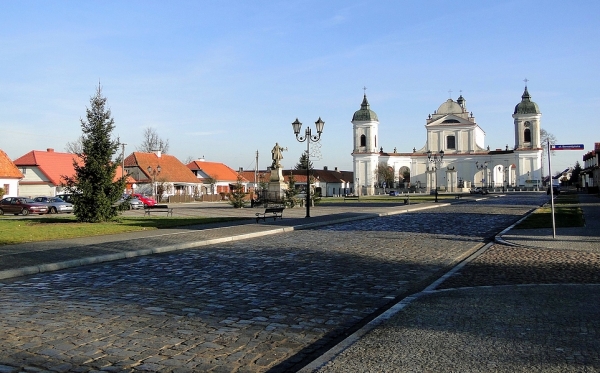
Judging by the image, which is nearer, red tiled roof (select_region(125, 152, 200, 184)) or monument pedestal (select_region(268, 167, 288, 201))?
monument pedestal (select_region(268, 167, 288, 201))

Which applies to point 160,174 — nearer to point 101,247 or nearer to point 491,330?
point 101,247

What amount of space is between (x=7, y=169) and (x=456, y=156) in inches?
3436

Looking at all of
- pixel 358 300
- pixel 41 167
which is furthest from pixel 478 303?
pixel 41 167

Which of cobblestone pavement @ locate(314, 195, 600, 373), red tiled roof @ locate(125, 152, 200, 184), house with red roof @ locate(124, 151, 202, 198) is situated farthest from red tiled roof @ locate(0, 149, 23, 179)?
cobblestone pavement @ locate(314, 195, 600, 373)

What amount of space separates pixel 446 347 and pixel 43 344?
13.9 feet

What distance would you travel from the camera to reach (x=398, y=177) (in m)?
126

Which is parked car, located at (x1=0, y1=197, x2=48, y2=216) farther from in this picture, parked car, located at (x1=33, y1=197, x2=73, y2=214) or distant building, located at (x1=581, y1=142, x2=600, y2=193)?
distant building, located at (x1=581, y1=142, x2=600, y2=193)

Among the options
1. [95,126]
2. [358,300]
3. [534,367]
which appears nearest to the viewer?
[534,367]

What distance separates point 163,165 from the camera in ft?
261

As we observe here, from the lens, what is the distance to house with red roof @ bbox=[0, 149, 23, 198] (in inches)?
2162

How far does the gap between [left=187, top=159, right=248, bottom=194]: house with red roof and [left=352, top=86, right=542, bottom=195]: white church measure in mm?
26443

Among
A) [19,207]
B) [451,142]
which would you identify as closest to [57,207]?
[19,207]

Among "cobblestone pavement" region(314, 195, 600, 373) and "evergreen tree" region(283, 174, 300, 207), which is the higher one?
"evergreen tree" region(283, 174, 300, 207)

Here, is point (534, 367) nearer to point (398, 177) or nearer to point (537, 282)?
point (537, 282)
